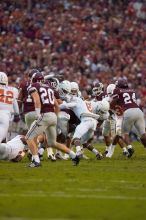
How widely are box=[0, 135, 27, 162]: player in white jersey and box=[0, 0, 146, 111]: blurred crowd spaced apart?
35.7 feet

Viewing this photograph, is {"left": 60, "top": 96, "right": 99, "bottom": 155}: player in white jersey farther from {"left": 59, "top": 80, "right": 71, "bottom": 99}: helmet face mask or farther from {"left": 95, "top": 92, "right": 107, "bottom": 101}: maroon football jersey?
{"left": 95, "top": 92, "right": 107, "bottom": 101}: maroon football jersey

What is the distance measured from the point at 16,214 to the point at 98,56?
2036 cm

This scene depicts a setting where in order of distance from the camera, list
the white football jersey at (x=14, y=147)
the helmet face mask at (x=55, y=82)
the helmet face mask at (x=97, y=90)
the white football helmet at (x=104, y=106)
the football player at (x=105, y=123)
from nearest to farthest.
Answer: the white football jersey at (x=14, y=147)
the helmet face mask at (x=55, y=82)
the white football helmet at (x=104, y=106)
the football player at (x=105, y=123)
the helmet face mask at (x=97, y=90)

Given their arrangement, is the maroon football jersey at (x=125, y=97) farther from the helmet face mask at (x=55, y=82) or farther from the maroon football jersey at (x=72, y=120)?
the helmet face mask at (x=55, y=82)

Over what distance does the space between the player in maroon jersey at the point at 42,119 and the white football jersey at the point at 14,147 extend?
859 mm

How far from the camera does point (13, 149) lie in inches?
570

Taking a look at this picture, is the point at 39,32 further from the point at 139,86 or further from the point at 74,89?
the point at 74,89

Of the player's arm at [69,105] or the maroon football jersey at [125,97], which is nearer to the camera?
the player's arm at [69,105]

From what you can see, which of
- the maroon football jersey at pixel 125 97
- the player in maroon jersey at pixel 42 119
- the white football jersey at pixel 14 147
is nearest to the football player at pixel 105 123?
the maroon football jersey at pixel 125 97

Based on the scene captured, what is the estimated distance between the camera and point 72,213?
8.50 m

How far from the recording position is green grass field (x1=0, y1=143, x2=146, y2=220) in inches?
336

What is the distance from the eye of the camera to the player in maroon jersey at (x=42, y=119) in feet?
44.1

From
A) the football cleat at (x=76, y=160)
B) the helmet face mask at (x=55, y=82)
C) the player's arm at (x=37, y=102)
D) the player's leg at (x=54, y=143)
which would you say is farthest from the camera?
the helmet face mask at (x=55, y=82)

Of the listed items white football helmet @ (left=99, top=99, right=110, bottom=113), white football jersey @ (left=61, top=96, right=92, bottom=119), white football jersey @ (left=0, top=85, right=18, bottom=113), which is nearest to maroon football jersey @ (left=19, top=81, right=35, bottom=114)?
white football jersey @ (left=61, top=96, right=92, bottom=119)
